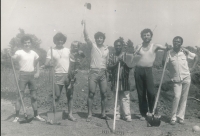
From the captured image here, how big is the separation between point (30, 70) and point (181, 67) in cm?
306

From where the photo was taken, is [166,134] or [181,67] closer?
[166,134]

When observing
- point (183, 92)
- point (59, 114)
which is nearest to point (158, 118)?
point (183, 92)

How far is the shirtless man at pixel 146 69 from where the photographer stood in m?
4.33

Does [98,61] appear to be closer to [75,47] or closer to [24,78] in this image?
[75,47]

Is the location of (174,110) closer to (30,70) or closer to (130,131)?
(130,131)

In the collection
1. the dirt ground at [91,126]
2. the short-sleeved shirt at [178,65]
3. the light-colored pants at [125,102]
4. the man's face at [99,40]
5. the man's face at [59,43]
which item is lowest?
the dirt ground at [91,126]

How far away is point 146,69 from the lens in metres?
4.36

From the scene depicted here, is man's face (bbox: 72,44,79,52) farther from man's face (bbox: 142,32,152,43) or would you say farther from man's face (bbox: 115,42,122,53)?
man's face (bbox: 142,32,152,43)

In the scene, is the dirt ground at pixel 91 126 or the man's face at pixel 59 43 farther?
the man's face at pixel 59 43

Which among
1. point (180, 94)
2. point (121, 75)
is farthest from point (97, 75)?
point (180, 94)

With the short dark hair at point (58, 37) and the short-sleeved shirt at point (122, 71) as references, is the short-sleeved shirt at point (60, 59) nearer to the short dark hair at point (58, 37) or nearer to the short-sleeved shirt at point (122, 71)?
the short dark hair at point (58, 37)

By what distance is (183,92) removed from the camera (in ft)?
14.6

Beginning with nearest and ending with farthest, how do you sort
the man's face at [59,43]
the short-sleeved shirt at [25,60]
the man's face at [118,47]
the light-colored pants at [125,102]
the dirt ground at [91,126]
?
1. the dirt ground at [91,126]
2. the short-sleeved shirt at [25,60]
3. the man's face at [59,43]
4. the man's face at [118,47]
5. the light-colored pants at [125,102]

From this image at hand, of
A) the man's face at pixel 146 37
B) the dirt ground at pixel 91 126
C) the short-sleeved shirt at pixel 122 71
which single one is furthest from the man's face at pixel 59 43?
the man's face at pixel 146 37
